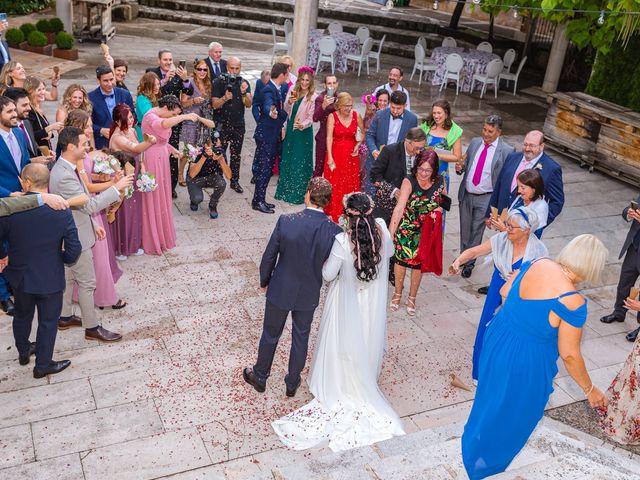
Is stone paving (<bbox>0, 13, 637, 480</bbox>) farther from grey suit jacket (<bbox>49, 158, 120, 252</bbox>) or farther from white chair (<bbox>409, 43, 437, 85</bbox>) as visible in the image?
white chair (<bbox>409, 43, 437, 85</bbox>)

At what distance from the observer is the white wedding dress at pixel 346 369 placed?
4879 millimetres

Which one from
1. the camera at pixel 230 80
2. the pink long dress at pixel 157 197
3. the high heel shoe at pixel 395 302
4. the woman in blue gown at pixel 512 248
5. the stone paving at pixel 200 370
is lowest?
the stone paving at pixel 200 370

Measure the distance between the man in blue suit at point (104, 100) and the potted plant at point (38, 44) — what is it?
776cm

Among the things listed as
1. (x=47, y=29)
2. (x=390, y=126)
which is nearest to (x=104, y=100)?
(x=390, y=126)

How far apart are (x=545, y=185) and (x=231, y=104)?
372 centimetres

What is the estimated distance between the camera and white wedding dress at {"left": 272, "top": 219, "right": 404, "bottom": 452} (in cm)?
488

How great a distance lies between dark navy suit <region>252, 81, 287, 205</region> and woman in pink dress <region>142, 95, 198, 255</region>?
4.62 feet

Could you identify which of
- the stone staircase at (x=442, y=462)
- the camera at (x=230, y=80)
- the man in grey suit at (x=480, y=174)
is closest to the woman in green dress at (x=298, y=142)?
the camera at (x=230, y=80)

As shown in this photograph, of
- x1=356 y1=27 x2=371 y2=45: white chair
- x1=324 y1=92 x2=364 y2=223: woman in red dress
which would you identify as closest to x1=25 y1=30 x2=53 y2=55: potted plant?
x1=356 y1=27 x2=371 y2=45: white chair

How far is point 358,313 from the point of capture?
16.5ft

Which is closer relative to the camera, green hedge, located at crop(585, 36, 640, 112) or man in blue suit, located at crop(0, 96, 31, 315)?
man in blue suit, located at crop(0, 96, 31, 315)

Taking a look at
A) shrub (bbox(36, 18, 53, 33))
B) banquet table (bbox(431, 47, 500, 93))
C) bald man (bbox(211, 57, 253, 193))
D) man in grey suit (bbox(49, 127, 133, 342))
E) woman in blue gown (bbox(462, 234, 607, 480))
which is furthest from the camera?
banquet table (bbox(431, 47, 500, 93))

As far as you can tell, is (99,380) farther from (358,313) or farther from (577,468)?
(577,468)

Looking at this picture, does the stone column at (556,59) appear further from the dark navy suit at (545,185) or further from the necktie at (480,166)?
the dark navy suit at (545,185)
